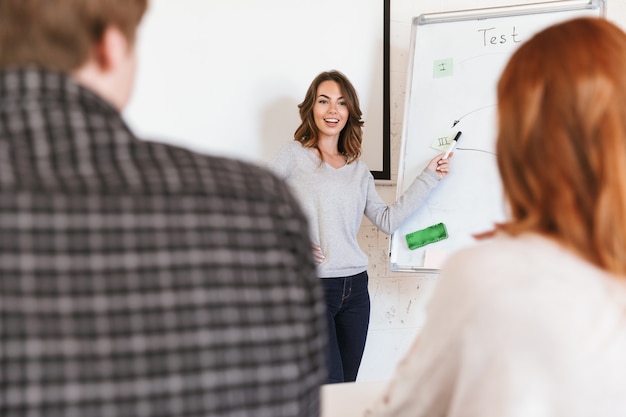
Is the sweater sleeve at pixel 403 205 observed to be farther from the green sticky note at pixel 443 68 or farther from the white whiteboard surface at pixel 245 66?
the green sticky note at pixel 443 68

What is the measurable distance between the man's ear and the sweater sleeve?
6.91ft

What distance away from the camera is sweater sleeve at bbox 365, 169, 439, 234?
2779mm

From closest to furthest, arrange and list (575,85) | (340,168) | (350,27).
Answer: (575,85)
(340,168)
(350,27)

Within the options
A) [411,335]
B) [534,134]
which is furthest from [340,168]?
[534,134]

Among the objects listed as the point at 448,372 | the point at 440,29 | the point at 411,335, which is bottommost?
the point at 411,335

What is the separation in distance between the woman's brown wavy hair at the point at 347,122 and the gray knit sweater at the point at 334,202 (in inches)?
2.3

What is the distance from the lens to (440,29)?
2.93 m

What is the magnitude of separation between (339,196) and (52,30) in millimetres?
2068

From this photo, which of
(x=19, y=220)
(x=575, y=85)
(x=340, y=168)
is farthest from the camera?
(x=340, y=168)

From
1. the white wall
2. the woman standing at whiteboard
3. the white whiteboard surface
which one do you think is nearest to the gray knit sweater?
the woman standing at whiteboard

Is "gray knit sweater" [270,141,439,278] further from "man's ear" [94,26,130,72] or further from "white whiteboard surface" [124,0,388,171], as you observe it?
"man's ear" [94,26,130,72]

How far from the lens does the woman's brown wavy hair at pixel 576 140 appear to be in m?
0.91

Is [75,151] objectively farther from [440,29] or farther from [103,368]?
[440,29]

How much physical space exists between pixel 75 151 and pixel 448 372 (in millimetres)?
556
